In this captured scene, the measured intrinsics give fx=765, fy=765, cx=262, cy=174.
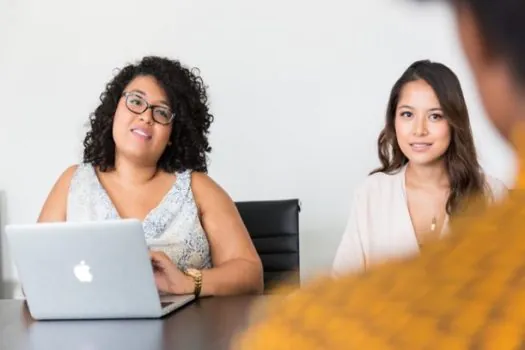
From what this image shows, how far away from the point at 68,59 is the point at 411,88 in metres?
1.79

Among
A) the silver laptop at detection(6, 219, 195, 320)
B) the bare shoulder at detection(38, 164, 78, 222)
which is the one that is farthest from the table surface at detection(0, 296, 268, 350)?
the bare shoulder at detection(38, 164, 78, 222)

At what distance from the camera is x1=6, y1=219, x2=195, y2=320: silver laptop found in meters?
1.34

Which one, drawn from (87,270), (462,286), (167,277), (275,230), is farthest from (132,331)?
(462,286)

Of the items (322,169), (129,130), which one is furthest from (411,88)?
(322,169)

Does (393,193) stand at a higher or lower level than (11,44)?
lower

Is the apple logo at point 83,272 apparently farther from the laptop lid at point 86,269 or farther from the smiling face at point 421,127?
the smiling face at point 421,127

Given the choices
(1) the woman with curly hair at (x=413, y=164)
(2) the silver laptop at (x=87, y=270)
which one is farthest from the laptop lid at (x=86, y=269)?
(1) the woman with curly hair at (x=413, y=164)

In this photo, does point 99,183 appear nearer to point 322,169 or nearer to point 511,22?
point 322,169

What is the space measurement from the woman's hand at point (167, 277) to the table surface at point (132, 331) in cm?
9

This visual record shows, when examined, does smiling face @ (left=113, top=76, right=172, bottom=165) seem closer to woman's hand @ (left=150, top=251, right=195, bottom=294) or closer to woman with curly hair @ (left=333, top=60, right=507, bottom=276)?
woman's hand @ (left=150, top=251, right=195, bottom=294)

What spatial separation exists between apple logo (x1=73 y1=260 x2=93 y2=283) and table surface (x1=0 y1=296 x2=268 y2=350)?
3.0 inches

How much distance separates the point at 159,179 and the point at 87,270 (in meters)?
0.67

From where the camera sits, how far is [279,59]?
2.89 meters

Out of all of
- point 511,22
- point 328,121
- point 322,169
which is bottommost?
point 322,169
